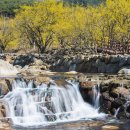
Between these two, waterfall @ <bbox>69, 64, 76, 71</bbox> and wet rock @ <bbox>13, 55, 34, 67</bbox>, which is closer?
waterfall @ <bbox>69, 64, 76, 71</bbox>

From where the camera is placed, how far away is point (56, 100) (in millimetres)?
30531

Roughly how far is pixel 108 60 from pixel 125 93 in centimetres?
1590

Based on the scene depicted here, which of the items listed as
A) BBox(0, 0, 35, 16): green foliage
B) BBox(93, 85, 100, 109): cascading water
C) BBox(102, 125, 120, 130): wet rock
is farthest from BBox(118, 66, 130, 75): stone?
Answer: BBox(0, 0, 35, 16): green foliage

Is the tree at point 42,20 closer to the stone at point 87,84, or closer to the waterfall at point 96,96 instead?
the stone at point 87,84

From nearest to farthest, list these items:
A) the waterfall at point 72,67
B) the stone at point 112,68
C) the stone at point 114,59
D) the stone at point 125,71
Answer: the stone at point 125,71
the stone at point 112,68
the stone at point 114,59
the waterfall at point 72,67

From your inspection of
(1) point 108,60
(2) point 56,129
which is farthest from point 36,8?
(2) point 56,129

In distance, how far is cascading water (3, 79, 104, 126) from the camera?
93.9 ft

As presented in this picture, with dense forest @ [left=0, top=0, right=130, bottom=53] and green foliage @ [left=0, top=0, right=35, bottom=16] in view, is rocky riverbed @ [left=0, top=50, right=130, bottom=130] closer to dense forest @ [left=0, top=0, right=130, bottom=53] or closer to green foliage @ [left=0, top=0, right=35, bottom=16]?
dense forest @ [left=0, top=0, right=130, bottom=53]

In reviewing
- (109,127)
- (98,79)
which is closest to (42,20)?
(98,79)

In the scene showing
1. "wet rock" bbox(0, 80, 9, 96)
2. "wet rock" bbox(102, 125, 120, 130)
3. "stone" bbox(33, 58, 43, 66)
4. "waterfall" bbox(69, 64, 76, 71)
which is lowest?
"wet rock" bbox(102, 125, 120, 130)

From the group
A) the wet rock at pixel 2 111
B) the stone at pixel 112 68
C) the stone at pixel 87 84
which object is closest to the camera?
the wet rock at pixel 2 111

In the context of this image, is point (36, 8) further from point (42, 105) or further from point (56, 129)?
point (56, 129)

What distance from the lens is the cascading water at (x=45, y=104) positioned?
2862cm

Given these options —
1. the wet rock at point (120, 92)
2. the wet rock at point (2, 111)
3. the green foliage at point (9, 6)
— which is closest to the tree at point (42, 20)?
the wet rock at point (120, 92)
